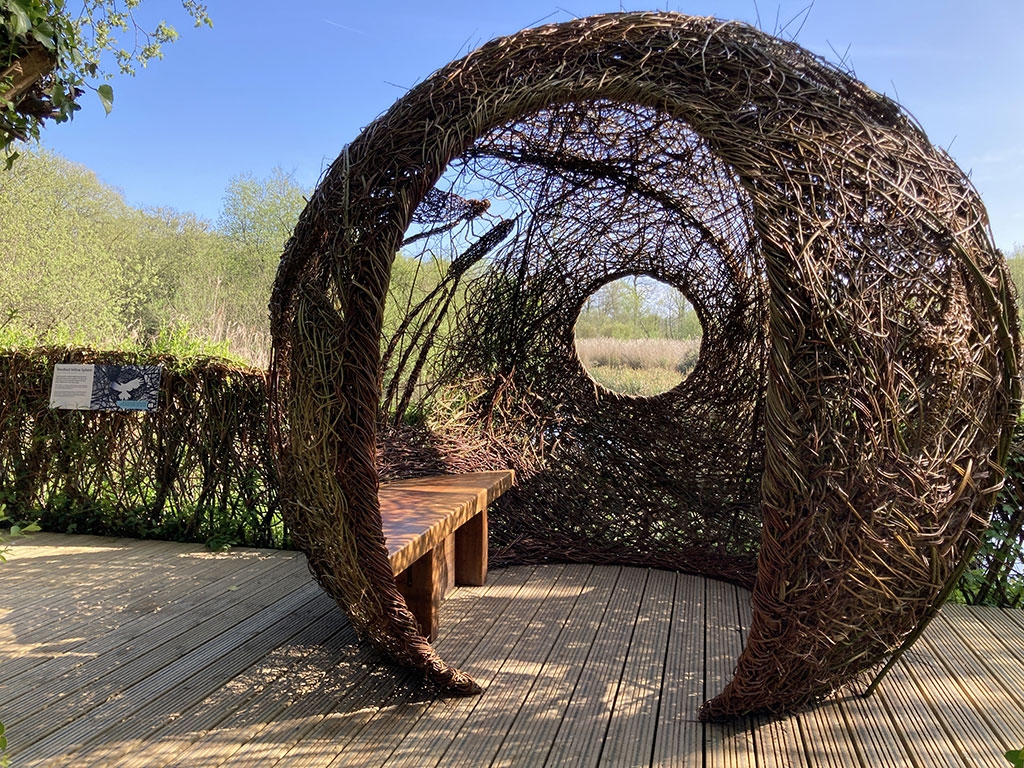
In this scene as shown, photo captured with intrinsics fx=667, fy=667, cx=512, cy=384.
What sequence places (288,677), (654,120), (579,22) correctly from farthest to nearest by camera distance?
(654,120) < (288,677) < (579,22)

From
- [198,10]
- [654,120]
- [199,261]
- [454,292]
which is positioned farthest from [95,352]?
[199,261]

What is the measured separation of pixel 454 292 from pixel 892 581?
2.75 meters

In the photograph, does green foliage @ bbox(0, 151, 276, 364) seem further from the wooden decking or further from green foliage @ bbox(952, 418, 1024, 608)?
green foliage @ bbox(952, 418, 1024, 608)

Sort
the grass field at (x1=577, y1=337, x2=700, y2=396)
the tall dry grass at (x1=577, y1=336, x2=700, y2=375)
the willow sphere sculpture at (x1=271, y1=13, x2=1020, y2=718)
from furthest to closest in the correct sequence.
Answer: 1. the tall dry grass at (x1=577, y1=336, x2=700, y2=375)
2. the grass field at (x1=577, y1=337, x2=700, y2=396)
3. the willow sphere sculpture at (x1=271, y1=13, x2=1020, y2=718)

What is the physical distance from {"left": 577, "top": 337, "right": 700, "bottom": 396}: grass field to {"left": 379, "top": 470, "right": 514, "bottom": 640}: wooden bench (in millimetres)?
1822

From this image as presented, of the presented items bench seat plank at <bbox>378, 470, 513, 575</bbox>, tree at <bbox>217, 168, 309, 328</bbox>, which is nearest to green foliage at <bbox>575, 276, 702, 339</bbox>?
bench seat plank at <bbox>378, 470, 513, 575</bbox>

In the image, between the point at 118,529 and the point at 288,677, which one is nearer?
the point at 288,677

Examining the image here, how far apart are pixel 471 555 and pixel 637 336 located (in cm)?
357

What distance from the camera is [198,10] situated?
8414 mm

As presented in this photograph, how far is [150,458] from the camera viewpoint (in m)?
4.38

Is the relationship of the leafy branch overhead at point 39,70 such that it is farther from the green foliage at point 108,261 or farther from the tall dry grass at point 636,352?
the green foliage at point 108,261

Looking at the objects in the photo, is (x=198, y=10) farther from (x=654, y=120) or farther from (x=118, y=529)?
(x=654, y=120)

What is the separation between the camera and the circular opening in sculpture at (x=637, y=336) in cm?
490

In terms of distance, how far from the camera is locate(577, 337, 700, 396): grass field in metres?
5.12
